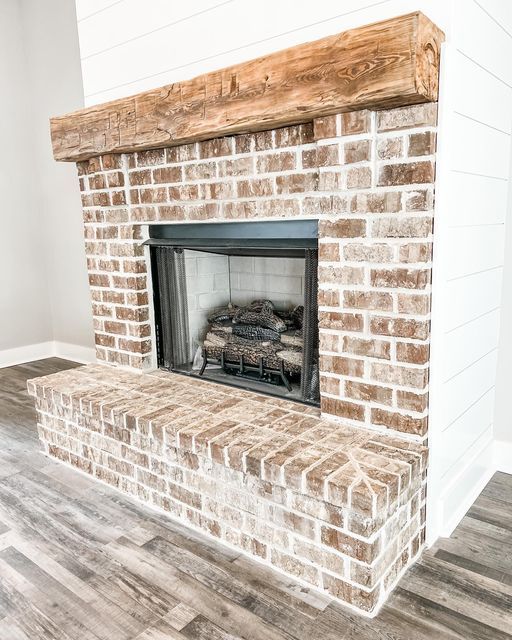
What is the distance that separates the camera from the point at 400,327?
1.60 meters

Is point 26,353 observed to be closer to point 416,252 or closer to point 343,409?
point 343,409

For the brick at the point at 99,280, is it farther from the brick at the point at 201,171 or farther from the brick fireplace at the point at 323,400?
the brick at the point at 201,171

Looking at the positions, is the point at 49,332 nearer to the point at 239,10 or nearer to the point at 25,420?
the point at 25,420

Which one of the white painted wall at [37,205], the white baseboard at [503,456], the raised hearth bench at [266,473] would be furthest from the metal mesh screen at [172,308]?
the white painted wall at [37,205]

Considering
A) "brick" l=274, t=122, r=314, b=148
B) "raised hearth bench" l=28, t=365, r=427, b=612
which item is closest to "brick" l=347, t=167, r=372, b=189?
"brick" l=274, t=122, r=314, b=148

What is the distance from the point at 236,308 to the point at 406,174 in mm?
1325

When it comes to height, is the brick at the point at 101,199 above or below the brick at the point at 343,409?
above

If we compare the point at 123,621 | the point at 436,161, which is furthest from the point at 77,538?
the point at 436,161

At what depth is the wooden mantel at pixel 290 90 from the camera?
54.7 inches

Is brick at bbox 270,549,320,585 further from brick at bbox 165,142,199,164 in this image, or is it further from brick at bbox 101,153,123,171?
brick at bbox 101,153,123,171

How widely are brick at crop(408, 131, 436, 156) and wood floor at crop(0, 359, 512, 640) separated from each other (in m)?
1.27

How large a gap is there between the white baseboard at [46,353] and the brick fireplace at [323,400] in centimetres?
198

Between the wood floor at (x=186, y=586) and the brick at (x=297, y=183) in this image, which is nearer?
the wood floor at (x=186, y=586)

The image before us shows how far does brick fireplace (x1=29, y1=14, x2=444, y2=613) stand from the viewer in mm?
1493
